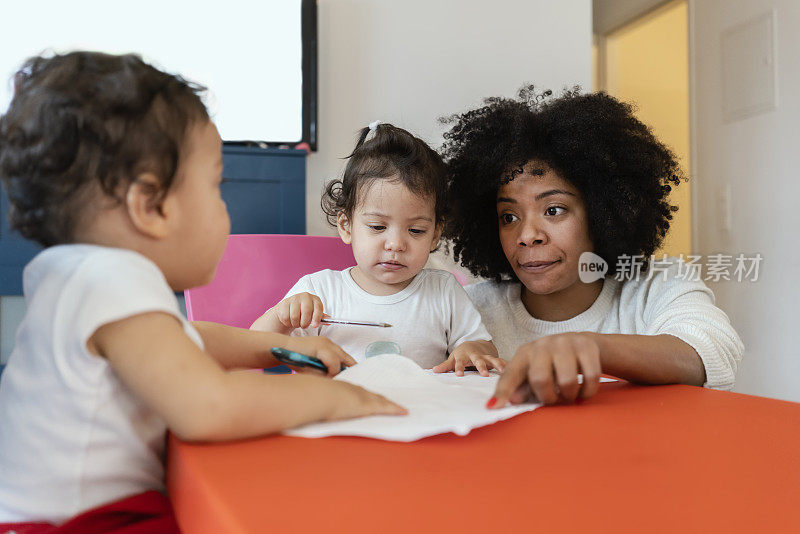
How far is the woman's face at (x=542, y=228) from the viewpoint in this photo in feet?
4.21

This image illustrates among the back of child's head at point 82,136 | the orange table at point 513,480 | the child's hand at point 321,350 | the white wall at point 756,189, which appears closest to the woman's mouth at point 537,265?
the child's hand at point 321,350

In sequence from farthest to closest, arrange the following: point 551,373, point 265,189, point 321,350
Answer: point 265,189
point 321,350
point 551,373

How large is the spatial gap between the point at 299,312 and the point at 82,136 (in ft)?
2.23

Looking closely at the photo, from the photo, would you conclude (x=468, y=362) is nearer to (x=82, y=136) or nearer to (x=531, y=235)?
(x=531, y=235)

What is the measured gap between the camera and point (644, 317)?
127cm

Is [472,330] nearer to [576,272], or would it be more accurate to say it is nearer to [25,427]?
[576,272]

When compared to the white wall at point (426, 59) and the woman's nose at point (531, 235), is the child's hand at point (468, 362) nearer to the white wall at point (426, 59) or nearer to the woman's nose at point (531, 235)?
the woman's nose at point (531, 235)

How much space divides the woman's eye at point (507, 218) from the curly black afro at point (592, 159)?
0.20ft

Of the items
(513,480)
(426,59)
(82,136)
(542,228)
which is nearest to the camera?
(513,480)

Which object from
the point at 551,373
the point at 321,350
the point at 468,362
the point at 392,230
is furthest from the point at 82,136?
the point at 392,230

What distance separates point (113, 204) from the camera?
0.55m

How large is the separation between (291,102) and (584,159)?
3.22 feet

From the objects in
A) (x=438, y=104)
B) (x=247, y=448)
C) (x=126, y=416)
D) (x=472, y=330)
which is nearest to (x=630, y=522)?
(x=247, y=448)

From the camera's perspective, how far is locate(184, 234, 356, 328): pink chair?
4.48ft
